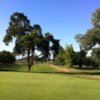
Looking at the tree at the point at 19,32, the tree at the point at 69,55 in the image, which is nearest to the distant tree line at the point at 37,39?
the tree at the point at 19,32

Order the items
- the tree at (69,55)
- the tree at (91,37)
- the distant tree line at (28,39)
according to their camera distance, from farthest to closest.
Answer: the tree at (69,55) → the distant tree line at (28,39) → the tree at (91,37)

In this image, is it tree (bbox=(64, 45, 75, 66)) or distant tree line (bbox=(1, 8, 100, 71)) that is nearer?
distant tree line (bbox=(1, 8, 100, 71))

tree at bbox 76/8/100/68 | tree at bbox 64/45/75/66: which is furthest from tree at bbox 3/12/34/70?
tree at bbox 64/45/75/66

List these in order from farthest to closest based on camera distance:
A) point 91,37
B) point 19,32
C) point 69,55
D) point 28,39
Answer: point 69,55
point 19,32
point 28,39
point 91,37

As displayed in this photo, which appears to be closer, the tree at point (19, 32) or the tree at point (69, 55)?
the tree at point (19, 32)

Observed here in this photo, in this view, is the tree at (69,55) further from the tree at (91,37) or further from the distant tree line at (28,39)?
the tree at (91,37)

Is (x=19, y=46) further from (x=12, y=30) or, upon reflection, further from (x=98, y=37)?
(x=98, y=37)

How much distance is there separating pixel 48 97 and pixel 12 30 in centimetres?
5706

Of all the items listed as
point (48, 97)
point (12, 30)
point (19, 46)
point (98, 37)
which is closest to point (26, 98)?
point (48, 97)

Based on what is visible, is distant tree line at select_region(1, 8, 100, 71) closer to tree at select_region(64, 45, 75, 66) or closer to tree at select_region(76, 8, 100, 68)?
tree at select_region(76, 8, 100, 68)

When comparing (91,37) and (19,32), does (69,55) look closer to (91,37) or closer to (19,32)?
(19,32)

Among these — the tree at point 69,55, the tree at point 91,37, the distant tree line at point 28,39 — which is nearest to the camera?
the tree at point 91,37

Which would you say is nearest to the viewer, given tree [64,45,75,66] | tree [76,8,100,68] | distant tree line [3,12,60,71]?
A: tree [76,8,100,68]

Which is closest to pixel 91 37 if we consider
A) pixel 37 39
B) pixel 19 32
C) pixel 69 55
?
pixel 37 39
